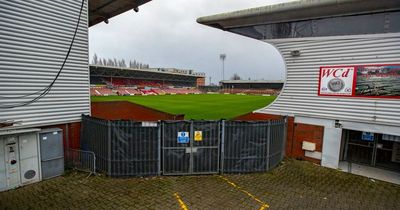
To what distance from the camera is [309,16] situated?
1081 centimetres

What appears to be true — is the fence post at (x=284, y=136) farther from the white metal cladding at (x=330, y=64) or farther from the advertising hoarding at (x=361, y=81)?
the advertising hoarding at (x=361, y=81)

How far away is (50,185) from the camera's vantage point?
811 cm

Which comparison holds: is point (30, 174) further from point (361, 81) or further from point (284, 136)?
point (361, 81)

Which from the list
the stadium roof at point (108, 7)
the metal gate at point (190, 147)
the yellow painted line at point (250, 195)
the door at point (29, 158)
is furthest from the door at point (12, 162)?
the stadium roof at point (108, 7)

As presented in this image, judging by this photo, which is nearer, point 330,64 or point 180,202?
point 180,202

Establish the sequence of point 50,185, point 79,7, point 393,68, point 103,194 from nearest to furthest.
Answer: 1. point 103,194
2. point 50,185
3. point 393,68
4. point 79,7

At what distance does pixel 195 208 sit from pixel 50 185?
17.9ft

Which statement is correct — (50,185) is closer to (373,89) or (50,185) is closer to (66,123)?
(66,123)

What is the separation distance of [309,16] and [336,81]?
3397 mm

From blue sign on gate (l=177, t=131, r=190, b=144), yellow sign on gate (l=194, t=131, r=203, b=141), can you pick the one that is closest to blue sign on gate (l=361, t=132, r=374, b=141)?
yellow sign on gate (l=194, t=131, r=203, b=141)

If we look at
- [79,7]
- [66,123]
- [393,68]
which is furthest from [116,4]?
[393,68]

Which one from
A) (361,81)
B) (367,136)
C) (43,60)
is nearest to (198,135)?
(43,60)

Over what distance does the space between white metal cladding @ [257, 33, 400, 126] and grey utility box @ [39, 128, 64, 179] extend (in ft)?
33.6

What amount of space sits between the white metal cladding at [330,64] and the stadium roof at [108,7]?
8136 mm
